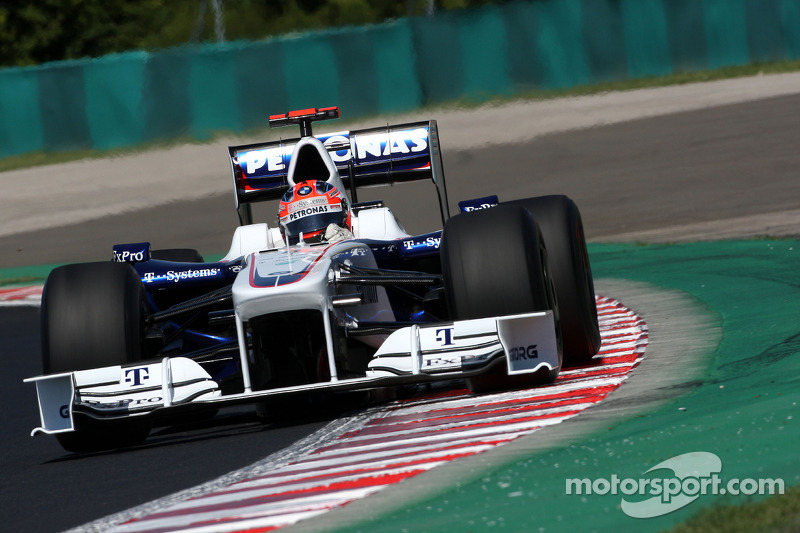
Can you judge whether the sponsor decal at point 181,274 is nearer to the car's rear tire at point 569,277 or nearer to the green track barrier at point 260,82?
the car's rear tire at point 569,277

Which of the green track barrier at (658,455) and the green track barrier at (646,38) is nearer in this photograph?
the green track barrier at (658,455)

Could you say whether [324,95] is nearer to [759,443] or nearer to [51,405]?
[51,405]

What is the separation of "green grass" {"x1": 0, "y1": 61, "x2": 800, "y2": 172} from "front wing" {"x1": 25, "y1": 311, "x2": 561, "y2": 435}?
2316 cm

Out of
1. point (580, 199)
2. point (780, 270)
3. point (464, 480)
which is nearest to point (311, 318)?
point (464, 480)

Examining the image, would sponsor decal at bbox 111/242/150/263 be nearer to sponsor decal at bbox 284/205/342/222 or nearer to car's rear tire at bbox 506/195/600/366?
sponsor decal at bbox 284/205/342/222

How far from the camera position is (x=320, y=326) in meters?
7.71

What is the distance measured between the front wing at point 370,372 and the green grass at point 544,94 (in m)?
23.2

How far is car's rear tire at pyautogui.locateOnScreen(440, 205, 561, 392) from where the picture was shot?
7.45 meters

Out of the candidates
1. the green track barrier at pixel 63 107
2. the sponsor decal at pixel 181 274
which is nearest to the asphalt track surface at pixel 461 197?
the sponsor decal at pixel 181 274

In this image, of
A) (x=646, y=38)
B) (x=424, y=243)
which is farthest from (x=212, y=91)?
(x=424, y=243)

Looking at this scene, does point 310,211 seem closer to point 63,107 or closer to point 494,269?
point 494,269

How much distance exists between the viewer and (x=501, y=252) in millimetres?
7461

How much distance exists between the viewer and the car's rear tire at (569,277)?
827cm

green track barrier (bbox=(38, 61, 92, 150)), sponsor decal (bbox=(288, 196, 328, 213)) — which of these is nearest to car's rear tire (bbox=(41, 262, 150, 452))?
sponsor decal (bbox=(288, 196, 328, 213))
